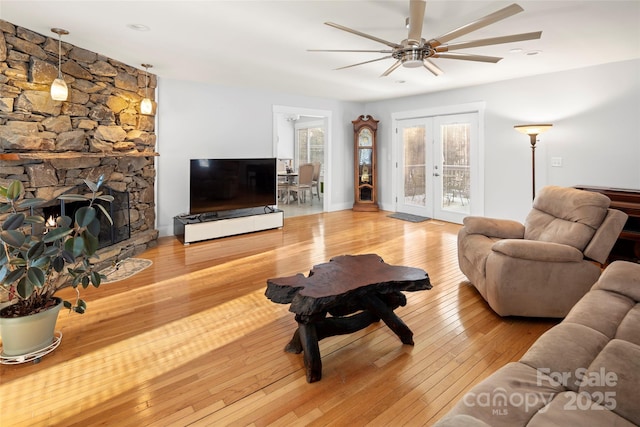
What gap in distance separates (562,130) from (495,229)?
9.32ft

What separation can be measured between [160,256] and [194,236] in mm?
670

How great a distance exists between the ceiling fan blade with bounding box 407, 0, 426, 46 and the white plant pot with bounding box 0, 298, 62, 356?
Result: 9.99ft

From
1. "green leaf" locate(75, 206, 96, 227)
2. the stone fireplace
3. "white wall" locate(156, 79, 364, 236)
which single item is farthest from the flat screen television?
"green leaf" locate(75, 206, 96, 227)

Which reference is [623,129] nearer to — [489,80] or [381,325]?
[489,80]

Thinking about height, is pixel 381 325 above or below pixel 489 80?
below

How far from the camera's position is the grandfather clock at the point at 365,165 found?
7660 mm

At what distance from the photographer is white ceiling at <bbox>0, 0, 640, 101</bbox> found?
9.21 ft

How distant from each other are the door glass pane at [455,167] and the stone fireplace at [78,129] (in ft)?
16.6

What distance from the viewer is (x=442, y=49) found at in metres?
2.74

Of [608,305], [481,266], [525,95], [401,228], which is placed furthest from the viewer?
[401,228]

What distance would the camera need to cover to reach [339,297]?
195 centimetres

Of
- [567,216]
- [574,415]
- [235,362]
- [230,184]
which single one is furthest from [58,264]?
[567,216]

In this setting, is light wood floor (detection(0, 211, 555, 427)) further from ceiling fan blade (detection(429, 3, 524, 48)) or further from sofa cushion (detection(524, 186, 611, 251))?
ceiling fan blade (detection(429, 3, 524, 48))

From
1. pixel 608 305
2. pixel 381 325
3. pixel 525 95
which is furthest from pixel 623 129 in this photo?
pixel 381 325
